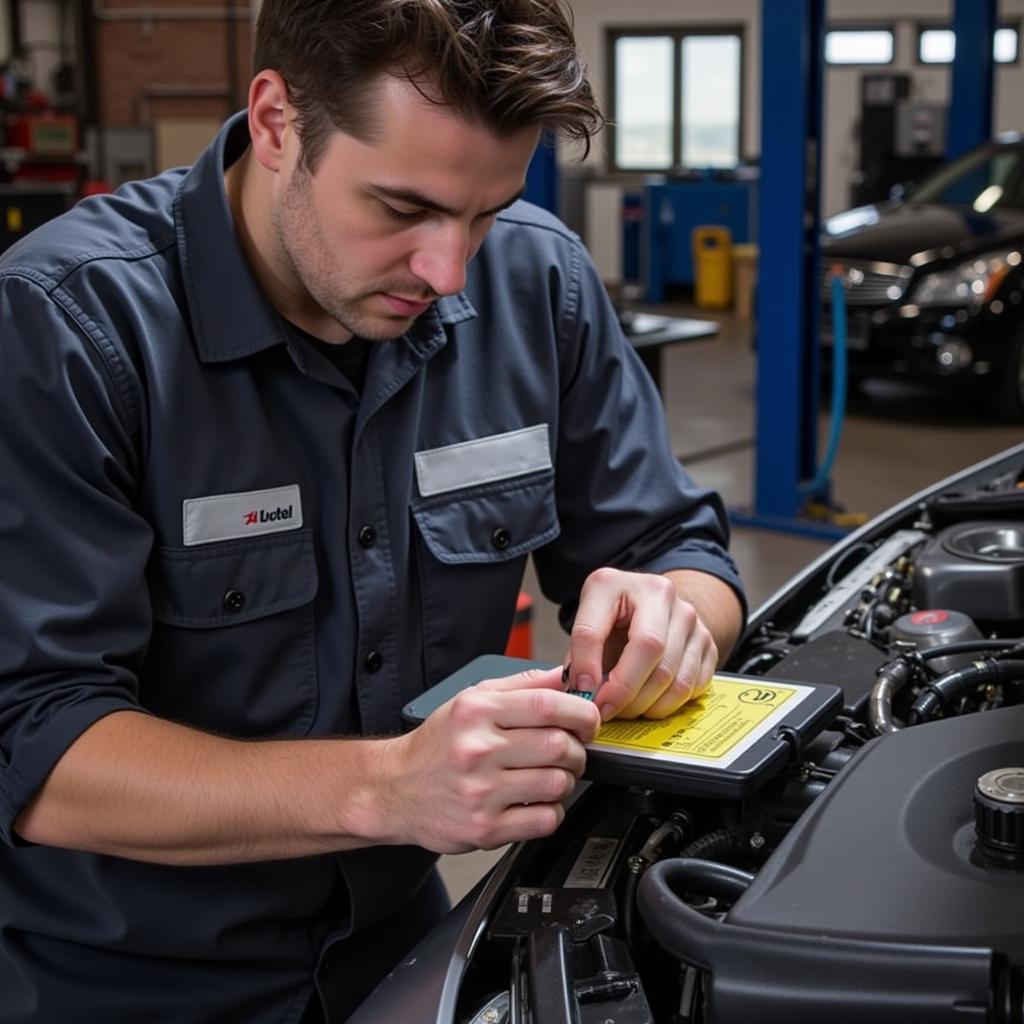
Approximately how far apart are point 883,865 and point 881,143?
10504mm

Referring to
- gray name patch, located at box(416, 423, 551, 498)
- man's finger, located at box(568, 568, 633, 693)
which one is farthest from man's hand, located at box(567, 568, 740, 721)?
gray name patch, located at box(416, 423, 551, 498)

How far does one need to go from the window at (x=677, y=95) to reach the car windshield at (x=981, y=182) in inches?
209

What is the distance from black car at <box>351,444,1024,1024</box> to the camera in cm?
80

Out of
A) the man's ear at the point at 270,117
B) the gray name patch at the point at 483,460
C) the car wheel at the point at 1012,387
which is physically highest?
the man's ear at the point at 270,117

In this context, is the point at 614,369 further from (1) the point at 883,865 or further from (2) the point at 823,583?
(1) the point at 883,865

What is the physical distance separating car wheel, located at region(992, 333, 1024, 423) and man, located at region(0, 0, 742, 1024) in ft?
16.0

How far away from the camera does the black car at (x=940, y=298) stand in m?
5.84

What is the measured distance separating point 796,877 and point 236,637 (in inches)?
23.7

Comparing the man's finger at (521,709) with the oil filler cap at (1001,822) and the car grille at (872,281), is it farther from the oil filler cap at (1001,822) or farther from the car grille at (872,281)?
the car grille at (872,281)

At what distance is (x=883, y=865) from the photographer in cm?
88

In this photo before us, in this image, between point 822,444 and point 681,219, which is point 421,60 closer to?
point 822,444

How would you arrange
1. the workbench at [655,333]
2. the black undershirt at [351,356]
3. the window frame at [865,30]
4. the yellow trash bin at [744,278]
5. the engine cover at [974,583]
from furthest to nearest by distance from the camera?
the window frame at [865,30]
the yellow trash bin at [744,278]
the workbench at [655,333]
the engine cover at [974,583]
the black undershirt at [351,356]

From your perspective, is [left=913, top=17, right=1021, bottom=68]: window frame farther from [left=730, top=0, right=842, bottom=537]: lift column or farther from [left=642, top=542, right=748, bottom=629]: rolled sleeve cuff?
[left=642, top=542, right=748, bottom=629]: rolled sleeve cuff

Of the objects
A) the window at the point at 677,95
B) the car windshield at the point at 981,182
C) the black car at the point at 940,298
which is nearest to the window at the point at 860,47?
the window at the point at 677,95
